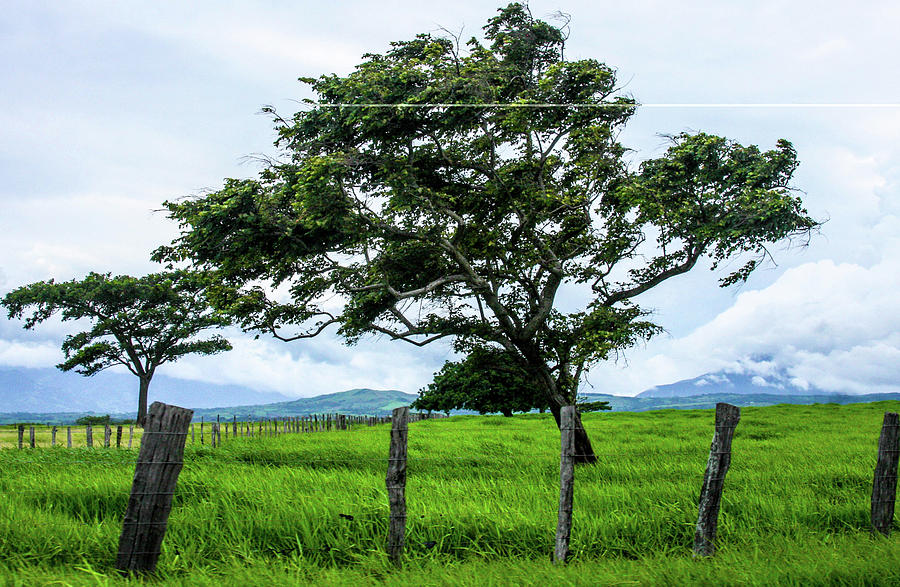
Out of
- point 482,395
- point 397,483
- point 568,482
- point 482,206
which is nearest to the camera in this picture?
point 397,483

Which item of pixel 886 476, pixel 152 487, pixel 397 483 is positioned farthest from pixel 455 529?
pixel 886 476

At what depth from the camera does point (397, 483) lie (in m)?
6.69

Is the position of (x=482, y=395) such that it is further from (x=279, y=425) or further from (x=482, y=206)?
(x=482, y=206)

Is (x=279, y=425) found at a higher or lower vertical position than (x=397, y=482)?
lower

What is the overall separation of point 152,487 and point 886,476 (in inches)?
336

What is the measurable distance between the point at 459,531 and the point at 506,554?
2.01ft

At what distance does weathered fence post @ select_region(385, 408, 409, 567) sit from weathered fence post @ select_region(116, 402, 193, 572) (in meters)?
1.99

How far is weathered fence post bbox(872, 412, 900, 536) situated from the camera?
333 inches

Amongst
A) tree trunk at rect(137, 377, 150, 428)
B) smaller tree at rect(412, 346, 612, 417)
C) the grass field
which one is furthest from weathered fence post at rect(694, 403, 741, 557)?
tree trunk at rect(137, 377, 150, 428)

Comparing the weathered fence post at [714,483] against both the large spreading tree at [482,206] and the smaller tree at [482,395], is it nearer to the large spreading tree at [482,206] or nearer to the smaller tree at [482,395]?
the large spreading tree at [482,206]

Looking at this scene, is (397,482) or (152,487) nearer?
(152,487)

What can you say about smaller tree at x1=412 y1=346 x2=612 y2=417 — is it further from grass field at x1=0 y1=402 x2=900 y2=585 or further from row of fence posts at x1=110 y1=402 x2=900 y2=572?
row of fence posts at x1=110 y1=402 x2=900 y2=572

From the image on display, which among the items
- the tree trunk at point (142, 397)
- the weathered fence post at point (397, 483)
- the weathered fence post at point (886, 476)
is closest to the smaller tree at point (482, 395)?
the tree trunk at point (142, 397)

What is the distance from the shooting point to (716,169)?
55.2ft
